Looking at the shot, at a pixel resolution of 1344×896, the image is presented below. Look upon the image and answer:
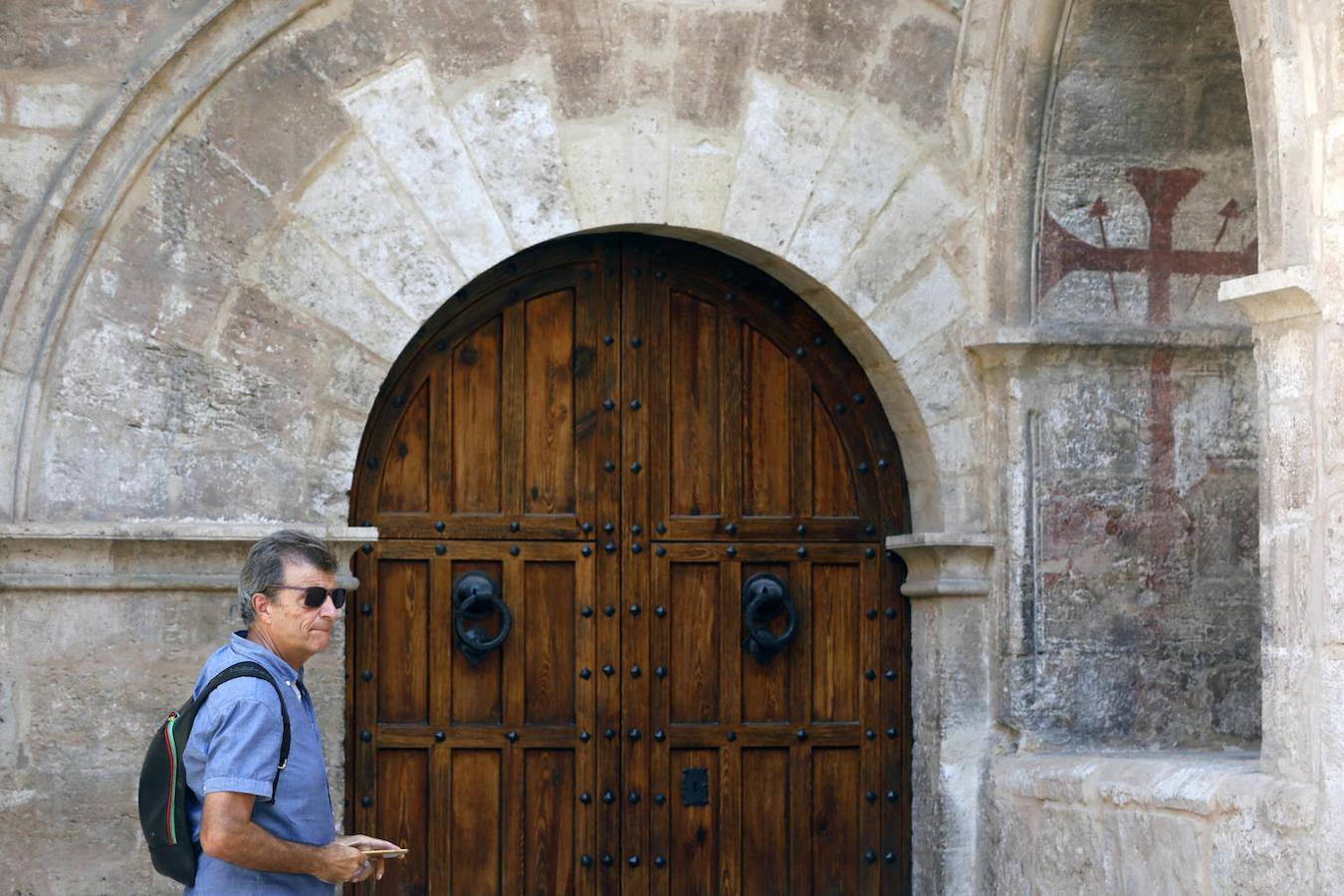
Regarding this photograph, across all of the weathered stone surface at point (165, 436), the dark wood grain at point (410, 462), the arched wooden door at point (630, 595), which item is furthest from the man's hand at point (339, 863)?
the dark wood grain at point (410, 462)

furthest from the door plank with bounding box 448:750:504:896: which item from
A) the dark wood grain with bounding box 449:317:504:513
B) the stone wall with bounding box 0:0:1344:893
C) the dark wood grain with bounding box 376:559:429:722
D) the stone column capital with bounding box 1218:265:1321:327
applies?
the stone column capital with bounding box 1218:265:1321:327

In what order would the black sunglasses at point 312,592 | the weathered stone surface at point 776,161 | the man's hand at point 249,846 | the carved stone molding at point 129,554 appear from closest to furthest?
the man's hand at point 249,846
the black sunglasses at point 312,592
the carved stone molding at point 129,554
the weathered stone surface at point 776,161

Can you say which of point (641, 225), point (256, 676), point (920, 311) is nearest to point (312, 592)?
point (256, 676)

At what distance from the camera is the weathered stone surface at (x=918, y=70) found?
5.01 metres

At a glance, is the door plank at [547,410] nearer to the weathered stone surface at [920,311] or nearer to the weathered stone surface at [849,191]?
the weathered stone surface at [849,191]

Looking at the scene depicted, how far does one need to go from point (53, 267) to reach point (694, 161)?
63.2 inches

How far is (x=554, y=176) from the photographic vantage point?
15.7ft

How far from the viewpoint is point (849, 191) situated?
4.97 meters

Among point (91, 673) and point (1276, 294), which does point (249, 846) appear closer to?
point (91, 673)

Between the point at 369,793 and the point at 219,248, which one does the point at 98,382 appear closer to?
the point at 219,248

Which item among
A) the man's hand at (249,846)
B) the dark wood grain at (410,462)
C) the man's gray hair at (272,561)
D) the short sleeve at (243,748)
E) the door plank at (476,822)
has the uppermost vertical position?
the dark wood grain at (410,462)

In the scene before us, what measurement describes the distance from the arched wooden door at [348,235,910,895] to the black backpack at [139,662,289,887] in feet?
5.54

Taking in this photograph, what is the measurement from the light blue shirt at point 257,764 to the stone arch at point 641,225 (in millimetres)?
1445

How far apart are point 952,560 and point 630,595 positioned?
85 centimetres
